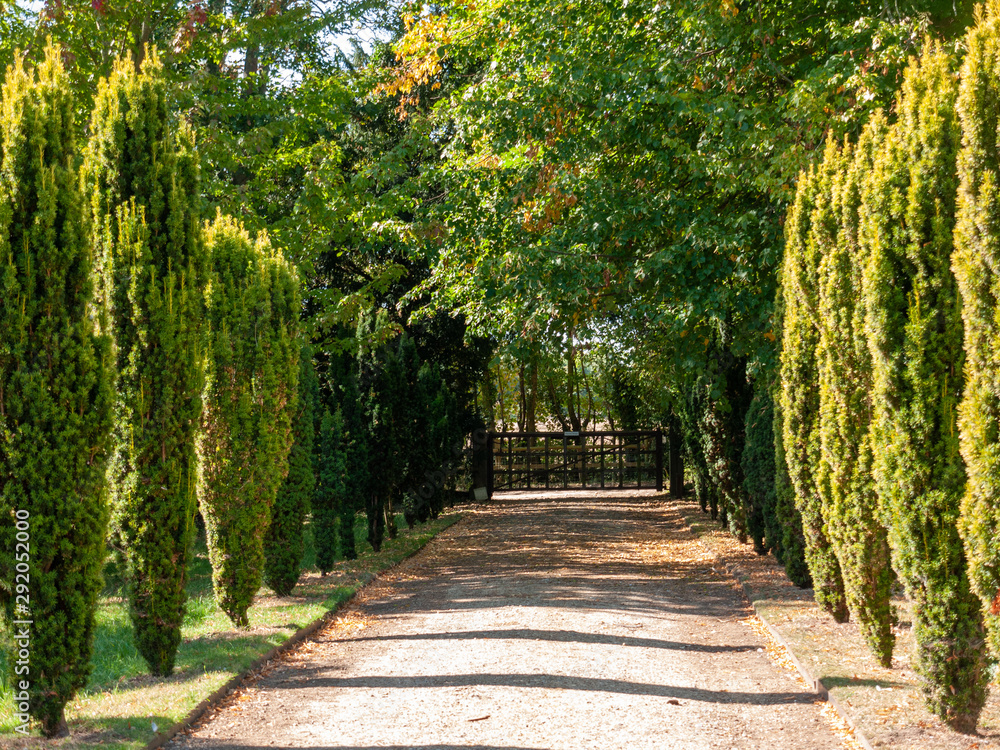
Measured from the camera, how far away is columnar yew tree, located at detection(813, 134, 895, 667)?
277 inches

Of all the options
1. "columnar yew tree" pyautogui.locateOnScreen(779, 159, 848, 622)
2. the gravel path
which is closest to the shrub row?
"columnar yew tree" pyautogui.locateOnScreen(779, 159, 848, 622)

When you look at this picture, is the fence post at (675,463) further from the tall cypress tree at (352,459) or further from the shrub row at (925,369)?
the shrub row at (925,369)

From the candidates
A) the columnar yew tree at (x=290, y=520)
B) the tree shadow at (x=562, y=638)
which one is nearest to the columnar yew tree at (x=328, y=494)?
the columnar yew tree at (x=290, y=520)

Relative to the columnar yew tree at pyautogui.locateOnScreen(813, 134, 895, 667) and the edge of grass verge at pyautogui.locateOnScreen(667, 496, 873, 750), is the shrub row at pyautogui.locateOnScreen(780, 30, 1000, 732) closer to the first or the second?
the columnar yew tree at pyautogui.locateOnScreen(813, 134, 895, 667)

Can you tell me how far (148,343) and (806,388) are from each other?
605cm

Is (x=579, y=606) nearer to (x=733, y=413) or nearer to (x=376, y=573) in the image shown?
(x=376, y=573)

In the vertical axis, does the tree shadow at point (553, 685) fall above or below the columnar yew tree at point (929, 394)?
below

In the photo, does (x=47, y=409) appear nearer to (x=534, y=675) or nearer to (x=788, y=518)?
(x=534, y=675)

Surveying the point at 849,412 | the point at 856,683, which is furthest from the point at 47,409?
the point at 849,412

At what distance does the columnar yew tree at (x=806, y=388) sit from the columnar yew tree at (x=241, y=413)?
17.7ft

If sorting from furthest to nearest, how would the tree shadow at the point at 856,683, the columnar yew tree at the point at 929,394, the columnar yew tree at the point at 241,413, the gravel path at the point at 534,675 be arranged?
the columnar yew tree at the point at 241,413, the tree shadow at the point at 856,683, the gravel path at the point at 534,675, the columnar yew tree at the point at 929,394

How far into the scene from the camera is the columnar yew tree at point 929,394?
213 inches

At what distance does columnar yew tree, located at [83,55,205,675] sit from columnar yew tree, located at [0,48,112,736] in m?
1.21

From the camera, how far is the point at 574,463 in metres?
31.9
